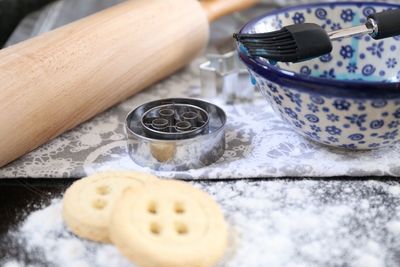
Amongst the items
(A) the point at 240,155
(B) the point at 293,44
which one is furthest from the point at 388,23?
(A) the point at 240,155

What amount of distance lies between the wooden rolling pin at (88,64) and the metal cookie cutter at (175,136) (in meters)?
0.09

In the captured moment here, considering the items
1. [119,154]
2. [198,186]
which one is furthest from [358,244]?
[119,154]

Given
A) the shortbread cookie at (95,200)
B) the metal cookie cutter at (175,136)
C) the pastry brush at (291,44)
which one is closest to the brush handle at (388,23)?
the pastry brush at (291,44)

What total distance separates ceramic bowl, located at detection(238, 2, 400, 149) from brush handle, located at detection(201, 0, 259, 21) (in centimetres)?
24

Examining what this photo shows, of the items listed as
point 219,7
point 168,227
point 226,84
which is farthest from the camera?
point 219,7

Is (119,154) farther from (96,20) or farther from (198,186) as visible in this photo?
(96,20)

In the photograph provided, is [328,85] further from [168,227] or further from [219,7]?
[219,7]

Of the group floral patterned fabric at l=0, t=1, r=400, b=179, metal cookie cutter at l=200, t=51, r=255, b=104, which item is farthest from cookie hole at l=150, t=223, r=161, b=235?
metal cookie cutter at l=200, t=51, r=255, b=104

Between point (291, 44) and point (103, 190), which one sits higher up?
point (291, 44)

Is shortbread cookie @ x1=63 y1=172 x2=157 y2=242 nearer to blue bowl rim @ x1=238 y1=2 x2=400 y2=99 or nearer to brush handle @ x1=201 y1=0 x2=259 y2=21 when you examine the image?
blue bowl rim @ x1=238 y1=2 x2=400 y2=99

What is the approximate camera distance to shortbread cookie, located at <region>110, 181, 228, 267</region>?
1.69 feet

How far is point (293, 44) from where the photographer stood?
0.64 m

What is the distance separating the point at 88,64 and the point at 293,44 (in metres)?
0.30

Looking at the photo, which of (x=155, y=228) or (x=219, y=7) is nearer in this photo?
(x=155, y=228)
